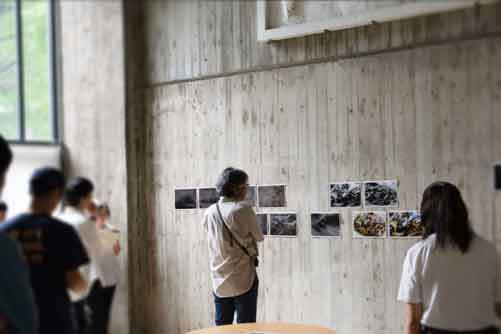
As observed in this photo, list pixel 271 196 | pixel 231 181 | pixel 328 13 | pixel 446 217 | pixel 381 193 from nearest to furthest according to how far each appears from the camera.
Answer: pixel 446 217, pixel 231 181, pixel 381 193, pixel 328 13, pixel 271 196

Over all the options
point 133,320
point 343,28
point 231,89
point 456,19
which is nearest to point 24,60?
point 231,89

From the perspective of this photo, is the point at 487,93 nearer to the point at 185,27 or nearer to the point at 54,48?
the point at 185,27

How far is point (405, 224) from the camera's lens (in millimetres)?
→ 6098

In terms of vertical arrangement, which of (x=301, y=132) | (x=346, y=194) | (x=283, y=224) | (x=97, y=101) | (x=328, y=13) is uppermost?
(x=328, y=13)

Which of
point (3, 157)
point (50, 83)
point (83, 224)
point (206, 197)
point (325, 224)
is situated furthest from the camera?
point (50, 83)

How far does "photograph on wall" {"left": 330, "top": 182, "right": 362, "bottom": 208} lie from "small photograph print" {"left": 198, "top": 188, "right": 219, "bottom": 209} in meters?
1.47

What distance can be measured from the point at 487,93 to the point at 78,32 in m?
5.12

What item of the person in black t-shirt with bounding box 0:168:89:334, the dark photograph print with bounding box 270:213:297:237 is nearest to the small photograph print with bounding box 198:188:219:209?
the dark photograph print with bounding box 270:213:297:237

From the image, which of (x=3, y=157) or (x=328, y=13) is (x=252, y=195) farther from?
(x=3, y=157)

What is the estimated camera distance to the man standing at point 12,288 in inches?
120

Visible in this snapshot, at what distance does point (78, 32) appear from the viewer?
8352 millimetres

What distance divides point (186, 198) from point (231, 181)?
2308 millimetres

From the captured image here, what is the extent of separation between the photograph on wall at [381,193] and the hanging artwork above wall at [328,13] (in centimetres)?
153

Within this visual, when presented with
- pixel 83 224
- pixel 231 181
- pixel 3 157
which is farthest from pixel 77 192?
pixel 3 157
